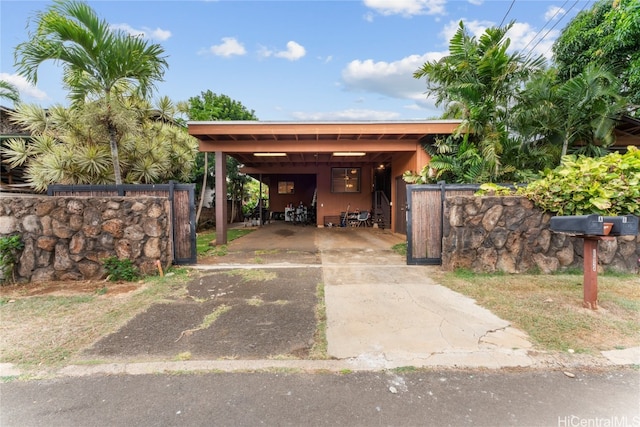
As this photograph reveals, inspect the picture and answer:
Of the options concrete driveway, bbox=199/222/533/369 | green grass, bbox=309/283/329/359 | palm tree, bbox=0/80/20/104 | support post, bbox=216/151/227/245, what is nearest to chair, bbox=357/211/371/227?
support post, bbox=216/151/227/245

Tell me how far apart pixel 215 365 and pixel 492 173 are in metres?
6.98

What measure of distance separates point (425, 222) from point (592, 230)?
275 centimetres

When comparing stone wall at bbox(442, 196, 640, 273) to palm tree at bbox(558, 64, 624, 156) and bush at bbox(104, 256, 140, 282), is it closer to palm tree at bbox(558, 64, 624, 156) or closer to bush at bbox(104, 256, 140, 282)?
palm tree at bbox(558, 64, 624, 156)

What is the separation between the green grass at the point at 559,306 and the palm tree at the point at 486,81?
120 inches

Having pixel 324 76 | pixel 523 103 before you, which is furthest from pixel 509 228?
pixel 324 76

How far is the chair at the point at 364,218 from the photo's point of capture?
517 inches

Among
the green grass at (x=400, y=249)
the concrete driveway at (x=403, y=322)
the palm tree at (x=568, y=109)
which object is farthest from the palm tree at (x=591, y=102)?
the concrete driveway at (x=403, y=322)

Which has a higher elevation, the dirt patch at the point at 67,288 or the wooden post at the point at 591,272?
the wooden post at the point at 591,272

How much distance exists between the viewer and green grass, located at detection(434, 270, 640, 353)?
2.80 m

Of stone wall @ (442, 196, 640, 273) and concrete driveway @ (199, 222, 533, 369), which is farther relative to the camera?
stone wall @ (442, 196, 640, 273)

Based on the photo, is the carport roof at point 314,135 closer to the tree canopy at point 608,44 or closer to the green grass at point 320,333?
the tree canopy at point 608,44

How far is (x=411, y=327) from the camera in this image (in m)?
3.13

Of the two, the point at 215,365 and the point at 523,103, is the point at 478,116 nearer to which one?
the point at 523,103

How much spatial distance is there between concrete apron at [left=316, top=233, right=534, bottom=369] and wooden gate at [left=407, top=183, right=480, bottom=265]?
78cm
